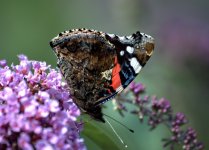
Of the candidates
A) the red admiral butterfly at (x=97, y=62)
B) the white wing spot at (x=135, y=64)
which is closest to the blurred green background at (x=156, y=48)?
the red admiral butterfly at (x=97, y=62)

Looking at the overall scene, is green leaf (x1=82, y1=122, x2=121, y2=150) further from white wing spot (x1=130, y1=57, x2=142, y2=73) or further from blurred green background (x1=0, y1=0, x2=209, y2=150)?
white wing spot (x1=130, y1=57, x2=142, y2=73)

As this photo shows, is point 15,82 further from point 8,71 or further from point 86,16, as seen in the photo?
point 86,16

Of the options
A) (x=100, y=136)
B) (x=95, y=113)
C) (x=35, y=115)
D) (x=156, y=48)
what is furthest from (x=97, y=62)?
(x=156, y=48)

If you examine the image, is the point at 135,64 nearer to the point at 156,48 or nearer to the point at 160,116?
the point at 160,116

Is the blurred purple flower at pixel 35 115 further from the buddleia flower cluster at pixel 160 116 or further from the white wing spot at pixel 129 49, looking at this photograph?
the buddleia flower cluster at pixel 160 116

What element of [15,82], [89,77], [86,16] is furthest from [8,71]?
[86,16]

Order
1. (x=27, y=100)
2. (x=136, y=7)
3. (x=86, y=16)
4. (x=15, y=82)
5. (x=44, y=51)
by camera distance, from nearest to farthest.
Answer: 1. (x=27, y=100)
2. (x=15, y=82)
3. (x=136, y=7)
4. (x=44, y=51)
5. (x=86, y=16)

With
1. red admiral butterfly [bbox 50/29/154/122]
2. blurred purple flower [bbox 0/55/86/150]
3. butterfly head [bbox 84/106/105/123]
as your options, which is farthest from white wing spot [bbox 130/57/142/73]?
blurred purple flower [bbox 0/55/86/150]
